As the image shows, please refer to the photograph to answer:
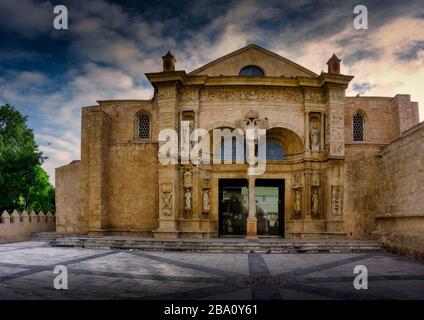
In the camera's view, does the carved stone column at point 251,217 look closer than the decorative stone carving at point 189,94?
Yes

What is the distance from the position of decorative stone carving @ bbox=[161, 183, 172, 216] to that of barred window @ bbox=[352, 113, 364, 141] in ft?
Result: 42.0

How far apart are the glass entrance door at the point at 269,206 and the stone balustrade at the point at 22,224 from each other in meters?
15.7

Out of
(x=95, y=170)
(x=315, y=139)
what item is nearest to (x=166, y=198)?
(x=95, y=170)

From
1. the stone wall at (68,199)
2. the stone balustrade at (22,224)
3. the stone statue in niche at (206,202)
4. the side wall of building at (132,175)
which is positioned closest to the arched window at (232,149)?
the stone statue in niche at (206,202)

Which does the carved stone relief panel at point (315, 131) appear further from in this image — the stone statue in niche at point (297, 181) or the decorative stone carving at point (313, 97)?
the stone statue in niche at point (297, 181)

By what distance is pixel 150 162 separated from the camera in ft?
75.0

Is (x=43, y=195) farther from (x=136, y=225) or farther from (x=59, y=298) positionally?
(x=59, y=298)

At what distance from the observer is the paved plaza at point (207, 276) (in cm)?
816

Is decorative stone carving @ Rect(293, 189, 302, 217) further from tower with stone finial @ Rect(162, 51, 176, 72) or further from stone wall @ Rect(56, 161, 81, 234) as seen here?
stone wall @ Rect(56, 161, 81, 234)

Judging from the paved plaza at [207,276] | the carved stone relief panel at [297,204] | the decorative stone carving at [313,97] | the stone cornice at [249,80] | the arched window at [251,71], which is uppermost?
the arched window at [251,71]

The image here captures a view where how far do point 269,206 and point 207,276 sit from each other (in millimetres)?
13187

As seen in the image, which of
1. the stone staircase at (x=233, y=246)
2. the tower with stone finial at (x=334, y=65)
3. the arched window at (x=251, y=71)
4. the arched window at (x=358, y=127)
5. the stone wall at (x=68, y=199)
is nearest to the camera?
the stone staircase at (x=233, y=246)

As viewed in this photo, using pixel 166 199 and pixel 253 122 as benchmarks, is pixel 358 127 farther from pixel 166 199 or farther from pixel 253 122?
pixel 166 199

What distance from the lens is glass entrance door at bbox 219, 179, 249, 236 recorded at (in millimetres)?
22891
